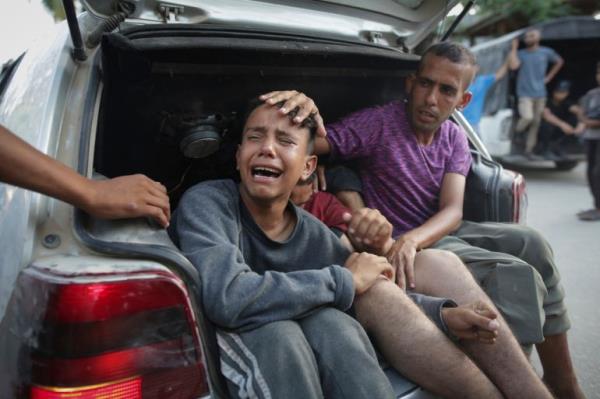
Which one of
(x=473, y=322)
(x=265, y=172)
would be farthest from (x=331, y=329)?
(x=265, y=172)

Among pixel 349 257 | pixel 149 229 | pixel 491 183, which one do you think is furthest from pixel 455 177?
pixel 149 229

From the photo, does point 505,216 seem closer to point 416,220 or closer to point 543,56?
point 416,220

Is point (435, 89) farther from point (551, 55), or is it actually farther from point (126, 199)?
point (551, 55)

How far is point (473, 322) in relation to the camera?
5.03ft

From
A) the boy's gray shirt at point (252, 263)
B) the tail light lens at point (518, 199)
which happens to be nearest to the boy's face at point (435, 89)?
the tail light lens at point (518, 199)

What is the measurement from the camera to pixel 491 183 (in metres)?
2.36

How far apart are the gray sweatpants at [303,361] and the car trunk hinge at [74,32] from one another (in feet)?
3.08

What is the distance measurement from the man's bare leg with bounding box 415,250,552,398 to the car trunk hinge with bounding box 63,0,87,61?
4.69ft

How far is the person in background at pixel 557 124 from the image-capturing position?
8.72 m

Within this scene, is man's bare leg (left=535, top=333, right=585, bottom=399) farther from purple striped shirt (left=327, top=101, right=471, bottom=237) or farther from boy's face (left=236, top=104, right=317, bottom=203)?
boy's face (left=236, top=104, right=317, bottom=203)

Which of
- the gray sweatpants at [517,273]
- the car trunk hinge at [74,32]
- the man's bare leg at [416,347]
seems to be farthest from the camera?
the gray sweatpants at [517,273]

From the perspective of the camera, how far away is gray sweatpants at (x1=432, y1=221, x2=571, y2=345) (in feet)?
5.98

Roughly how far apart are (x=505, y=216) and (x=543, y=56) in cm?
747

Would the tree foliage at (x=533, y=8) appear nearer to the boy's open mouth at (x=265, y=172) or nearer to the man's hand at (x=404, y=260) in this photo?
the man's hand at (x=404, y=260)
